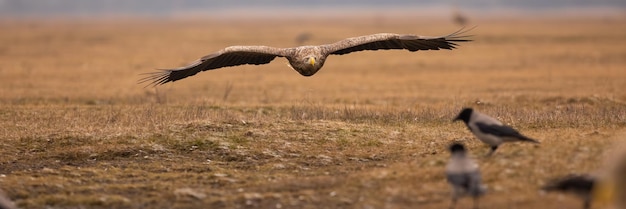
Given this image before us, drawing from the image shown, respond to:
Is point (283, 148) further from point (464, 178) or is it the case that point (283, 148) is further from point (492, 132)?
point (464, 178)

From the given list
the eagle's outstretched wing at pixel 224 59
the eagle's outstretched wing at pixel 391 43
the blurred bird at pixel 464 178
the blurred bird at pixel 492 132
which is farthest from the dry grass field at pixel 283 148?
the eagle's outstretched wing at pixel 391 43

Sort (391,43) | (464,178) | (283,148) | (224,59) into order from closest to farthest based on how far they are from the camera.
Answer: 1. (464,178)
2. (283,148)
3. (224,59)
4. (391,43)

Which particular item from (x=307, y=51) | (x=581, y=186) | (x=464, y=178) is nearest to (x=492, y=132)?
(x=464, y=178)

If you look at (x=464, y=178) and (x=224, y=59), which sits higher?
(x=224, y=59)

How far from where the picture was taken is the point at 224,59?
1589 centimetres

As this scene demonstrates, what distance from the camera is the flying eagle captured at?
1559cm

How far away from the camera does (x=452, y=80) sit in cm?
3056

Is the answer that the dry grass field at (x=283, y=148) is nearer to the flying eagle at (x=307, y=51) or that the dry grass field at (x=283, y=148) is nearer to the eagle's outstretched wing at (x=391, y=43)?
the flying eagle at (x=307, y=51)

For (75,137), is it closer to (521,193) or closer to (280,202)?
(280,202)

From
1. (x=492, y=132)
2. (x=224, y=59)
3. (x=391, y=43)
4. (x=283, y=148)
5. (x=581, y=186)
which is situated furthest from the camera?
(x=391, y=43)

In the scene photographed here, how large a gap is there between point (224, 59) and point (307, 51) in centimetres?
154

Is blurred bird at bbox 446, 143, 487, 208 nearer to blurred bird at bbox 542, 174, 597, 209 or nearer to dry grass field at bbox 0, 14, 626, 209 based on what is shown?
dry grass field at bbox 0, 14, 626, 209

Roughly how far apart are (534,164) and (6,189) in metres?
6.24

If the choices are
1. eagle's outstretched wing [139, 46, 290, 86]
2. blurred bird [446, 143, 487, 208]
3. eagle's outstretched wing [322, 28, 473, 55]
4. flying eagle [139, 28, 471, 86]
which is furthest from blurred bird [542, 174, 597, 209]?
eagle's outstretched wing [139, 46, 290, 86]
